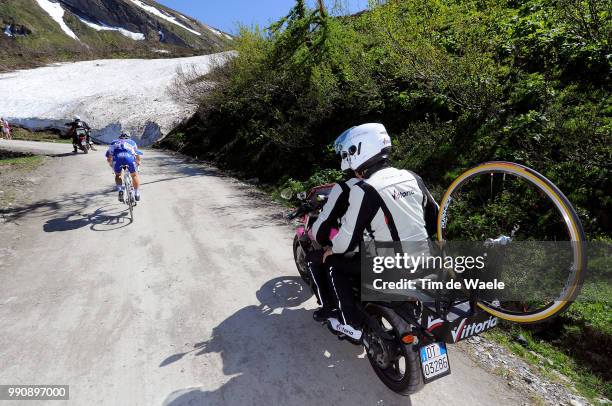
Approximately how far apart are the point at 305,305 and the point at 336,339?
0.88 metres

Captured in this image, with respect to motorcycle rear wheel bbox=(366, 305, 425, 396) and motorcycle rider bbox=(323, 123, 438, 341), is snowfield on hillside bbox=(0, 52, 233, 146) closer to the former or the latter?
motorcycle rider bbox=(323, 123, 438, 341)

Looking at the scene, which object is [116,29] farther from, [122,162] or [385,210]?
[385,210]

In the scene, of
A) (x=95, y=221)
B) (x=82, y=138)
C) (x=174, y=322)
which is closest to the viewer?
(x=174, y=322)

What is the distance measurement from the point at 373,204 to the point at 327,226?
70 cm

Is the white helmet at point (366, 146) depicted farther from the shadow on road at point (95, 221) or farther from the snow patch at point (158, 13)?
the snow patch at point (158, 13)

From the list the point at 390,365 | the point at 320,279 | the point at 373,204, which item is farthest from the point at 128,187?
the point at 390,365

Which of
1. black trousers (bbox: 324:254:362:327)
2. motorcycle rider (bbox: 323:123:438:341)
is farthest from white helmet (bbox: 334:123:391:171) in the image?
black trousers (bbox: 324:254:362:327)

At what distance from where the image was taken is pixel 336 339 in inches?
175

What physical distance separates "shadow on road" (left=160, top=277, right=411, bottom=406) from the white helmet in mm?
2238

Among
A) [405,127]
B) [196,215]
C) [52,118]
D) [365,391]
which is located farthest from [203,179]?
[52,118]

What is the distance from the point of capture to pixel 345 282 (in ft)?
12.4

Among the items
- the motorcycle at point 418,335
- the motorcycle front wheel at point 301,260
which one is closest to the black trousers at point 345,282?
the motorcycle at point 418,335

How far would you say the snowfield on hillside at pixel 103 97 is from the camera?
30.5 meters

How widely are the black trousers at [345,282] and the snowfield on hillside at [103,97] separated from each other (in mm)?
26100
